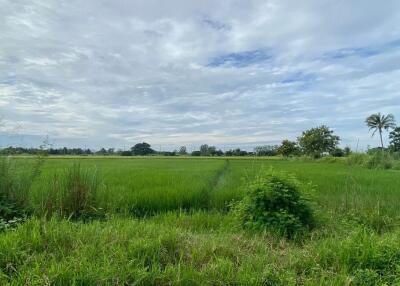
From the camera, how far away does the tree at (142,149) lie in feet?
280

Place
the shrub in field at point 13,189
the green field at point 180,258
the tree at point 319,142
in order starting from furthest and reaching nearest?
the tree at point 319,142, the shrub in field at point 13,189, the green field at point 180,258

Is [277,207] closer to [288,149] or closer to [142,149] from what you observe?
[288,149]

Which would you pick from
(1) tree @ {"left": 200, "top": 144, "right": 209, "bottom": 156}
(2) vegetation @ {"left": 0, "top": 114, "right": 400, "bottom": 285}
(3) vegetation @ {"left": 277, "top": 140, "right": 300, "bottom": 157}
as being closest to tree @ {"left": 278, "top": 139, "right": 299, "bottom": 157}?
(3) vegetation @ {"left": 277, "top": 140, "right": 300, "bottom": 157}

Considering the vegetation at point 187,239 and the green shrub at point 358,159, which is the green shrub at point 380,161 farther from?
the vegetation at point 187,239

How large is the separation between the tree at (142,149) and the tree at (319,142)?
40.5 m

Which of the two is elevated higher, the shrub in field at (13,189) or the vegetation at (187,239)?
the shrub in field at (13,189)

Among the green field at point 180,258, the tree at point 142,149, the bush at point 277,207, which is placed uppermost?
the tree at point 142,149

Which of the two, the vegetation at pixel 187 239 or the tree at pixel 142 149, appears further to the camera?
the tree at pixel 142 149


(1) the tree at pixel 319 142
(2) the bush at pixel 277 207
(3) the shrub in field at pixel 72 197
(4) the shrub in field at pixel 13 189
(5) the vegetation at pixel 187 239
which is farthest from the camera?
(1) the tree at pixel 319 142

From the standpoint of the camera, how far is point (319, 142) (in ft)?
210

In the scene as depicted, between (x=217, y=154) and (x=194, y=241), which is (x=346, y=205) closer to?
(x=194, y=241)

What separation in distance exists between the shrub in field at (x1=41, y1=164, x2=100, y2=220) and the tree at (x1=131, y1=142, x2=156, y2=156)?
79.2 meters

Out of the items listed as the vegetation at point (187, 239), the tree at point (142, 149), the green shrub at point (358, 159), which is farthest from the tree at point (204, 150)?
the vegetation at point (187, 239)

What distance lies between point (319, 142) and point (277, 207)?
62025 millimetres
